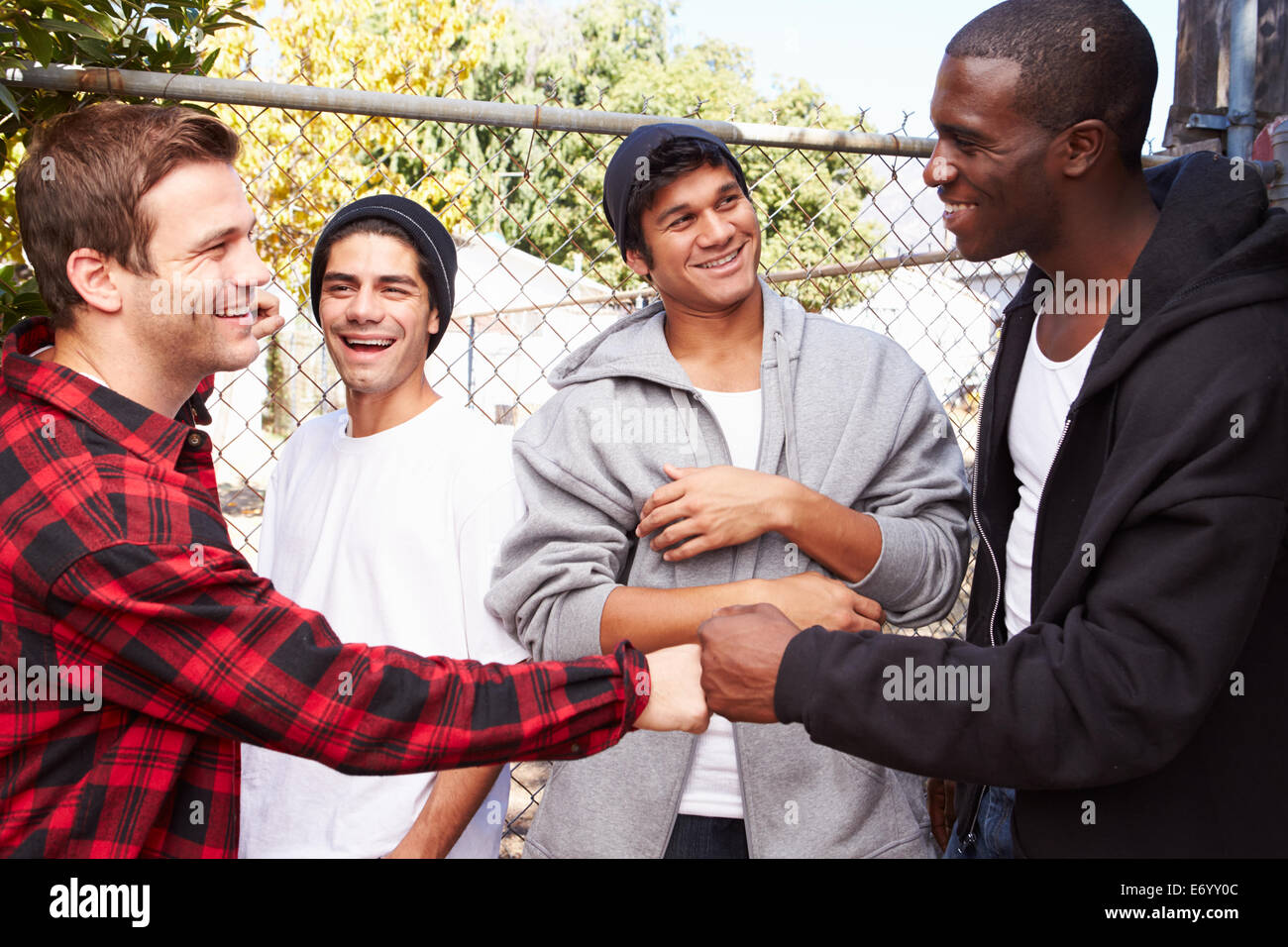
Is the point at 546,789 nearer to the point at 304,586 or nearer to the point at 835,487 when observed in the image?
the point at 304,586

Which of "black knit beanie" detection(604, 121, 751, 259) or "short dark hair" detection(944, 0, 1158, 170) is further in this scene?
"black knit beanie" detection(604, 121, 751, 259)

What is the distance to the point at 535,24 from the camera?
30734 mm

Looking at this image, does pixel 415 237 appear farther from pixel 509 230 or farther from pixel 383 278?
pixel 509 230

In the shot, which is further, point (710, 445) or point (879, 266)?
point (879, 266)

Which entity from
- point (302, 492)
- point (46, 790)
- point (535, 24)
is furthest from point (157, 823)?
point (535, 24)

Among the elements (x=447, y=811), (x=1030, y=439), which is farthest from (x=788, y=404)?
(x=447, y=811)

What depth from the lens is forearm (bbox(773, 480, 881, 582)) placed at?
2.00m

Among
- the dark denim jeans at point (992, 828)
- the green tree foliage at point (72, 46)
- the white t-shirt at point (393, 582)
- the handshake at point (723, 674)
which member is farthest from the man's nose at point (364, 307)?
the dark denim jeans at point (992, 828)

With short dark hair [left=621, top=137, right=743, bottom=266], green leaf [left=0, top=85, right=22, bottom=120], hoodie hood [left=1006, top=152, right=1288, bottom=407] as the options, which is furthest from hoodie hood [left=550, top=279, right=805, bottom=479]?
green leaf [left=0, top=85, right=22, bottom=120]

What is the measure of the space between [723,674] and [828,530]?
1.18 feet

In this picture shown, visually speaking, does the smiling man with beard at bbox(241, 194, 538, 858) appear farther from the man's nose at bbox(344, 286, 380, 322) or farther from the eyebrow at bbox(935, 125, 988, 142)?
the eyebrow at bbox(935, 125, 988, 142)

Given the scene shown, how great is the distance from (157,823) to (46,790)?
175mm

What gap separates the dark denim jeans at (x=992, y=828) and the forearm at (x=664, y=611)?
65cm

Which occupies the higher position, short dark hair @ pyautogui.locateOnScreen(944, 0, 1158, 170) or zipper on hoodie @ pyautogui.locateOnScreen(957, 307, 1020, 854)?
short dark hair @ pyautogui.locateOnScreen(944, 0, 1158, 170)
